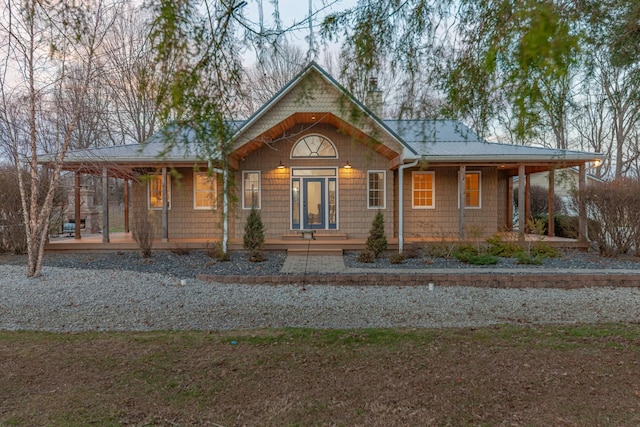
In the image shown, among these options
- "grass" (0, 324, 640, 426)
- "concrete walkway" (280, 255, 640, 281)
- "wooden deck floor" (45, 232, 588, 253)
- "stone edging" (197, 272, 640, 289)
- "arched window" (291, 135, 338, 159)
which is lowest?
"grass" (0, 324, 640, 426)

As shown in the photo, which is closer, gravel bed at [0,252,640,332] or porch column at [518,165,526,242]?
gravel bed at [0,252,640,332]

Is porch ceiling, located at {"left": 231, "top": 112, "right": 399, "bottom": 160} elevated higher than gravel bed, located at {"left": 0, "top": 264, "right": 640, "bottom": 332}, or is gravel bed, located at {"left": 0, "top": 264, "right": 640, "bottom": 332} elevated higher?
porch ceiling, located at {"left": 231, "top": 112, "right": 399, "bottom": 160}

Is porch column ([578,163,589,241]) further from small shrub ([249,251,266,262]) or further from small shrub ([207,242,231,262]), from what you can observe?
small shrub ([207,242,231,262])

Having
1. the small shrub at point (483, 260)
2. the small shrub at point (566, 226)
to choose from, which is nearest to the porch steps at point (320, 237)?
the small shrub at point (483, 260)

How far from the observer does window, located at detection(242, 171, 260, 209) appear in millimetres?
12719

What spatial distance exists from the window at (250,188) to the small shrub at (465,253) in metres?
6.51

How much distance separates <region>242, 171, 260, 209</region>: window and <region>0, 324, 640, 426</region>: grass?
26.7ft

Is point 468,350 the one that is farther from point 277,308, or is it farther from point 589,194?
point 589,194

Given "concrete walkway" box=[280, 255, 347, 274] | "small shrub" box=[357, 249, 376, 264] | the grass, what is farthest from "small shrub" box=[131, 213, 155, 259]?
"small shrub" box=[357, 249, 376, 264]

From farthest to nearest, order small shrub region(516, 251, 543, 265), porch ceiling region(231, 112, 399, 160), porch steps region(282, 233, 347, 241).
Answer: porch steps region(282, 233, 347, 241) → porch ceiling region(231, 112, 399, 160) → small shrub region(516, 251, 543, 265)

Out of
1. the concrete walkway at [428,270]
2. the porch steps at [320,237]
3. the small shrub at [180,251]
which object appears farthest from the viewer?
the porch steps at [320,237]

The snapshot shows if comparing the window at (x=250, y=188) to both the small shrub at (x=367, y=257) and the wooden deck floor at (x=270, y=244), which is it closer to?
the wooden deck floor at (x=270, y=244)

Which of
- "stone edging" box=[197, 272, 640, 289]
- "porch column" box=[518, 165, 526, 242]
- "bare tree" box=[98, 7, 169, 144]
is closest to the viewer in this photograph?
"bare tree" box=[98, 7, 169, 144]

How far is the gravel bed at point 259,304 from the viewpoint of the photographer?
5.39 m
